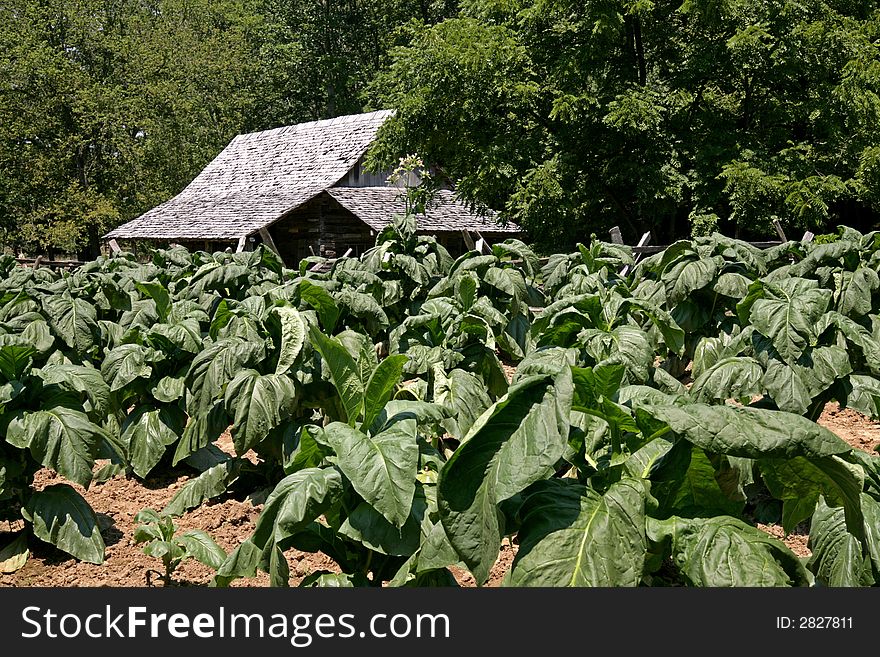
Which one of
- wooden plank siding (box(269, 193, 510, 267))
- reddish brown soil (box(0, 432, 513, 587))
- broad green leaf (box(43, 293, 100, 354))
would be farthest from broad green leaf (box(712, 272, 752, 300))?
wooden plank siding (box(269, 193, 510, 267))

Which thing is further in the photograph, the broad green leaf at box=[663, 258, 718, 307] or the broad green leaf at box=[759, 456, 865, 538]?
the broad green leaf at box=[663, 258, 718, 307]

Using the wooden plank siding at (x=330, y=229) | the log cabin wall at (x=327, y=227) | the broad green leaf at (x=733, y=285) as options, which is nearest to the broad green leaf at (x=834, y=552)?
the broad green leaf at (x=733, y=285)

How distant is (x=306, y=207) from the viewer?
2703 centimetres

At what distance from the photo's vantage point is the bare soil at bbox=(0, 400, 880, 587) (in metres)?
4.40

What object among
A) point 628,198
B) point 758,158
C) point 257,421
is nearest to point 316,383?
point 257,421

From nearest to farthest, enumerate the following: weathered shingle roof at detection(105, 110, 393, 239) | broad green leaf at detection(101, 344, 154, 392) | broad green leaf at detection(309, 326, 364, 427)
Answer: broad green leaf at detection(309, 326, 364, 427)
broad green leaf at detection(101, 344, 154, 392)
weathered shingle roof at detection(105, 110, 393, 239)

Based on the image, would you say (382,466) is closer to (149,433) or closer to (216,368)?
(216,368)

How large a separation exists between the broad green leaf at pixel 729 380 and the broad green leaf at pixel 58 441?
9.30 ft

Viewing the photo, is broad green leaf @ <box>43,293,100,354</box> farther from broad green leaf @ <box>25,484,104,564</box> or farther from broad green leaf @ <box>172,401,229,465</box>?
broad green leaf @ <box>25,484,104,564</box>

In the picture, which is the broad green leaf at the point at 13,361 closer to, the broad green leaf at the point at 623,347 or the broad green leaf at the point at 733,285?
the broad green leaf at the point at 623,347

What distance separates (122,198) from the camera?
39.4 m

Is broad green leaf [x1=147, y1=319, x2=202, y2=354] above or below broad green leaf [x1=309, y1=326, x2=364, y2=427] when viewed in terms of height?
below

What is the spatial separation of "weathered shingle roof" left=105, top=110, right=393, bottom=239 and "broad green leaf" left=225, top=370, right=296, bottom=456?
806 inches

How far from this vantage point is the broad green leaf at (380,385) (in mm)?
2795
